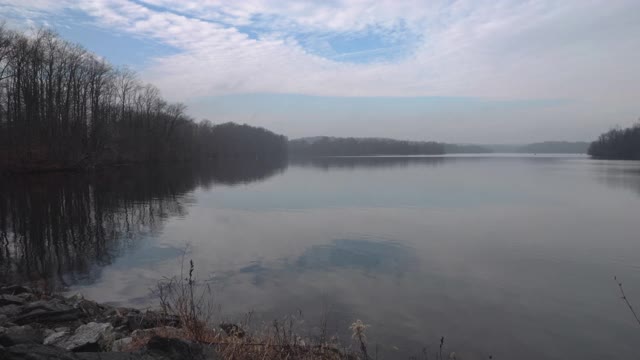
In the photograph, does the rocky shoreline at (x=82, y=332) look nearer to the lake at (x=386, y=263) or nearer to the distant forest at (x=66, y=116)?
the lake at (x=386, y=263)

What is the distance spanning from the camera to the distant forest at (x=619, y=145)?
112m

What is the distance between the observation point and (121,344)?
19.1 feet

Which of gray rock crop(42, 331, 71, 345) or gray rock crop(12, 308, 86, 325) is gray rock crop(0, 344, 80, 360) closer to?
gray rock crop(42, 331, 71, 345)

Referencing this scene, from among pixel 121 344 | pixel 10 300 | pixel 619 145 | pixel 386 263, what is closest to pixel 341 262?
pixel 386 263

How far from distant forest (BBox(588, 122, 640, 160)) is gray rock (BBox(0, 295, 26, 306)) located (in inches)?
5245

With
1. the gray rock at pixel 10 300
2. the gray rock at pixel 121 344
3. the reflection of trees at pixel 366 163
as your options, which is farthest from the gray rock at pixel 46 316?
the reflection of trees at pixel 366 163

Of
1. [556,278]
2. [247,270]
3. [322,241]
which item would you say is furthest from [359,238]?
[556,278]

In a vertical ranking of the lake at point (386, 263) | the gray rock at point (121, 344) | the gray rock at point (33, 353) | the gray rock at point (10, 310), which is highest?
the gray rock at point (33, 353)

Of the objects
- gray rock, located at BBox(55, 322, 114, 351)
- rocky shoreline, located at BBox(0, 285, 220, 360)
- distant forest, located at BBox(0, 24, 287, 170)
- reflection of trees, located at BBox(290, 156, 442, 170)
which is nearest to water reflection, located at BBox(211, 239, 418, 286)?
rocky shoreline, located at BBox(0, 285, 220, 360)

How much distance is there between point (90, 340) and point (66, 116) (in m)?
57.6

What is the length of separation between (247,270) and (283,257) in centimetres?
175

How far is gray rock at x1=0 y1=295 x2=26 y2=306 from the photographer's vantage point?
8.24 m

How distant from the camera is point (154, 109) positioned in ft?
291

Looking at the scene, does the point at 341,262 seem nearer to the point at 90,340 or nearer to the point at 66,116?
the point at 90,340
